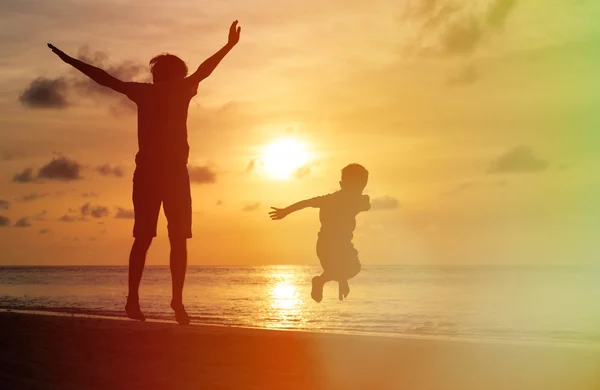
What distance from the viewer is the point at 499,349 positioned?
10500 millimetres

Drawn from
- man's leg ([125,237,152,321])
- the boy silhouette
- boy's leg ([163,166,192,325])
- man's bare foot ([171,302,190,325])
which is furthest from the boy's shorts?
man's bare foot ([171,302,190,325])

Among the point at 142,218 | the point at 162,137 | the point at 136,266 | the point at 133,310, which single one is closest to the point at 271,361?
the point at 133,310

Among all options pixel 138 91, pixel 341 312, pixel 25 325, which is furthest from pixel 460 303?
pixel 138 91

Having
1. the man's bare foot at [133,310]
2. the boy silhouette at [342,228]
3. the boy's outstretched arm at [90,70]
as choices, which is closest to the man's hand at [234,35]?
the boy's outstretched arm at [90,70]

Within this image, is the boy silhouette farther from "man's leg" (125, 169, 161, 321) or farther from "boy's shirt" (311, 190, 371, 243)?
"man's leg" (125, 169, 161, 321)

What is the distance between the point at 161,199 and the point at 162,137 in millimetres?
757

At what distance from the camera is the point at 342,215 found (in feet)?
24.0

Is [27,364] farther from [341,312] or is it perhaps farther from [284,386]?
[341,312]

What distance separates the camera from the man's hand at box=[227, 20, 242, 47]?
884cm

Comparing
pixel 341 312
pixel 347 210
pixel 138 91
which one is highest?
pixel 138 91

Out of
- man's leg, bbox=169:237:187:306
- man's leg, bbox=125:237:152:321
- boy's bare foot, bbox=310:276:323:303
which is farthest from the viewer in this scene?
man's leg, bbox=169:237:187:306

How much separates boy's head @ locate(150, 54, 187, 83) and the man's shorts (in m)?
1.12

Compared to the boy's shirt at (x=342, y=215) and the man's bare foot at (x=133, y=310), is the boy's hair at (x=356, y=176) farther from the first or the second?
the man's bare foot at (x=133, y=310)

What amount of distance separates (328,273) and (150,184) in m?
2.68
